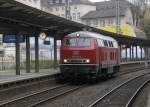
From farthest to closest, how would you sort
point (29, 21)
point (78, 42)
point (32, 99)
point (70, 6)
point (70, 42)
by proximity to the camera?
point (70, 6)
point (70, 42)
point (78, 42)
point (29, 21)
point (32, 99)

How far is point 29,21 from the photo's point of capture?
26656 millimetres

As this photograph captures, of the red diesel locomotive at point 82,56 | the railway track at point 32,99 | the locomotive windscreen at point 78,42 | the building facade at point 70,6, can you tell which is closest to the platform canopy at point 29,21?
the locomotive windscreen at point 78,42

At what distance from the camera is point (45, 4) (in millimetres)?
134625

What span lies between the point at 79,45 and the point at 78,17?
348 feet

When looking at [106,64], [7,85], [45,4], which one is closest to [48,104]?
[7,85]

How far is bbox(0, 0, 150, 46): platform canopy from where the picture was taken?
22531 millimetres

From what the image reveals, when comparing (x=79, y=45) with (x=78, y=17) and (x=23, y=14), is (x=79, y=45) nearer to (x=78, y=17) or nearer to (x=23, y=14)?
(x=23, y=14)

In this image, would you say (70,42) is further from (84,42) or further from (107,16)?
(107,16)

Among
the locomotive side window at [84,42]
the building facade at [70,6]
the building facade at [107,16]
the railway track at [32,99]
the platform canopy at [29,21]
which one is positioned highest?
the building facade at [70,6]

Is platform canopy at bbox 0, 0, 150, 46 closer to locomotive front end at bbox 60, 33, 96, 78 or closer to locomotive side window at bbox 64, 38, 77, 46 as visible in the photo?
locomotive side window at bbox 64, 38, 77, 46

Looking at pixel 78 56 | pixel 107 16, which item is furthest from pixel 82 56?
pixel 107 16

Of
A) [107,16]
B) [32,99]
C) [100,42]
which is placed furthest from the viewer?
[107,16]

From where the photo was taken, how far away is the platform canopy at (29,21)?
73.9 ft

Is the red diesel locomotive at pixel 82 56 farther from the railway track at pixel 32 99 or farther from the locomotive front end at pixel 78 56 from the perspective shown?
the railway track at pixel 32 99
